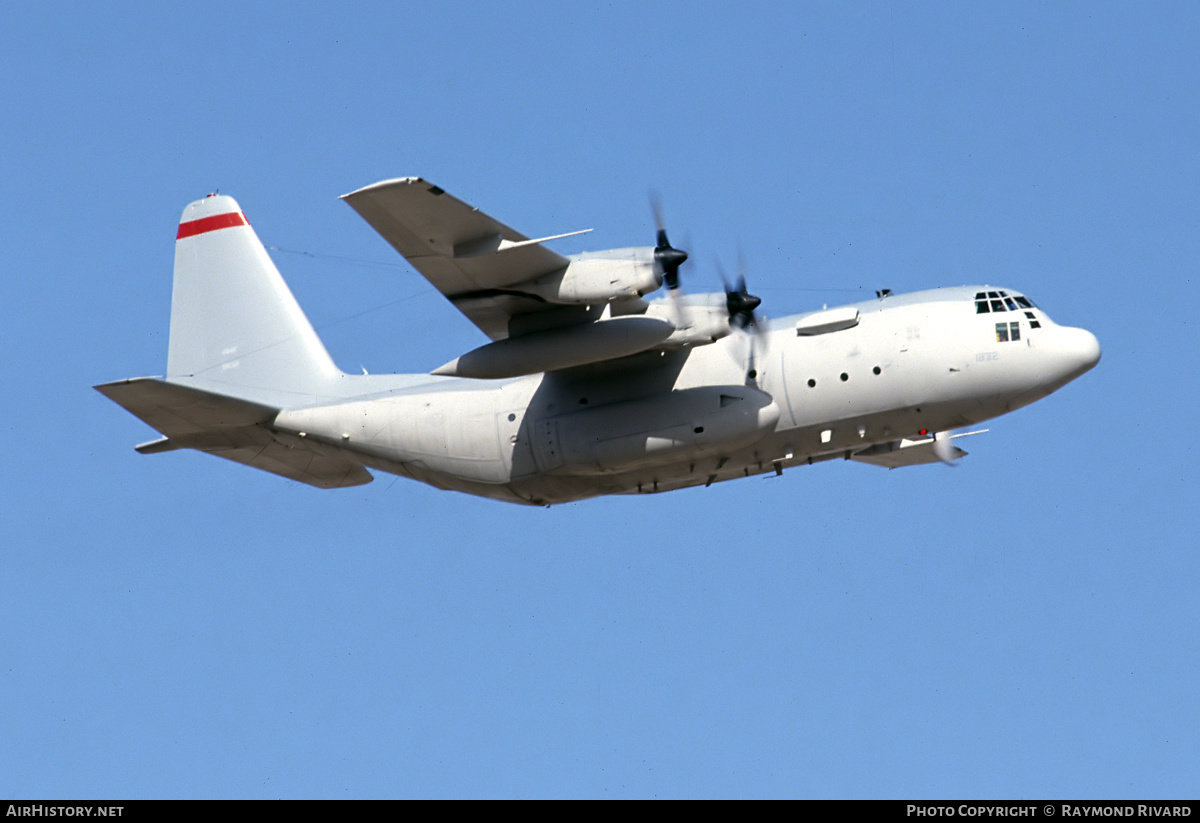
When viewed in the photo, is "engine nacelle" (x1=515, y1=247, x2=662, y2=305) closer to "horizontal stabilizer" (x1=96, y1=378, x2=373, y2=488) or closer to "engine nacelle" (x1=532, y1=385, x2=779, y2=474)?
A: "engine nacelle" (x1=532, y1=385, x2=779, y2=474)

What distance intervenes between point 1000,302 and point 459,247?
23.8 feet

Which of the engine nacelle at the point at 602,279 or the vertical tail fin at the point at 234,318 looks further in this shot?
the vertical tail fin at the point at 234,318

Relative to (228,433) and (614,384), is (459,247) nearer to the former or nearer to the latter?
(614,384)

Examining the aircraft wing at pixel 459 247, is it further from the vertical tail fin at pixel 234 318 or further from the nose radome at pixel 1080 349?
the nose radome at pixel 1080 349

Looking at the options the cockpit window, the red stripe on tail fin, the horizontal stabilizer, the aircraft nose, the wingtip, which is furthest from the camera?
the red stripe on tail fin

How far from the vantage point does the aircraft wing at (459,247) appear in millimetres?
17391

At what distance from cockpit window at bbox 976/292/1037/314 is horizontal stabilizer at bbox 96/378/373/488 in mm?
9212

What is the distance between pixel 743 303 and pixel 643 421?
80.6 inches

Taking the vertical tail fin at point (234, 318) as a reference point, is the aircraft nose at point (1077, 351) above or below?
below

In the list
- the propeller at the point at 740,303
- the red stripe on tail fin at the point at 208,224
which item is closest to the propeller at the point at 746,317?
the propeller at the point at 740,303

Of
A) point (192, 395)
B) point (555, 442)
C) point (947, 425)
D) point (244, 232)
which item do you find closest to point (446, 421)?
point (555, 442)

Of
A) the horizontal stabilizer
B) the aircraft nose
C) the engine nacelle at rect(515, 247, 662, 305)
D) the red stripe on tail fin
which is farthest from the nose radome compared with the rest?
the red stripe on tail fin

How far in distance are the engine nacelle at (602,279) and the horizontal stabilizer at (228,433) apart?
16.3ft

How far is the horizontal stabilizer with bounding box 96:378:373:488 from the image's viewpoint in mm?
20266
